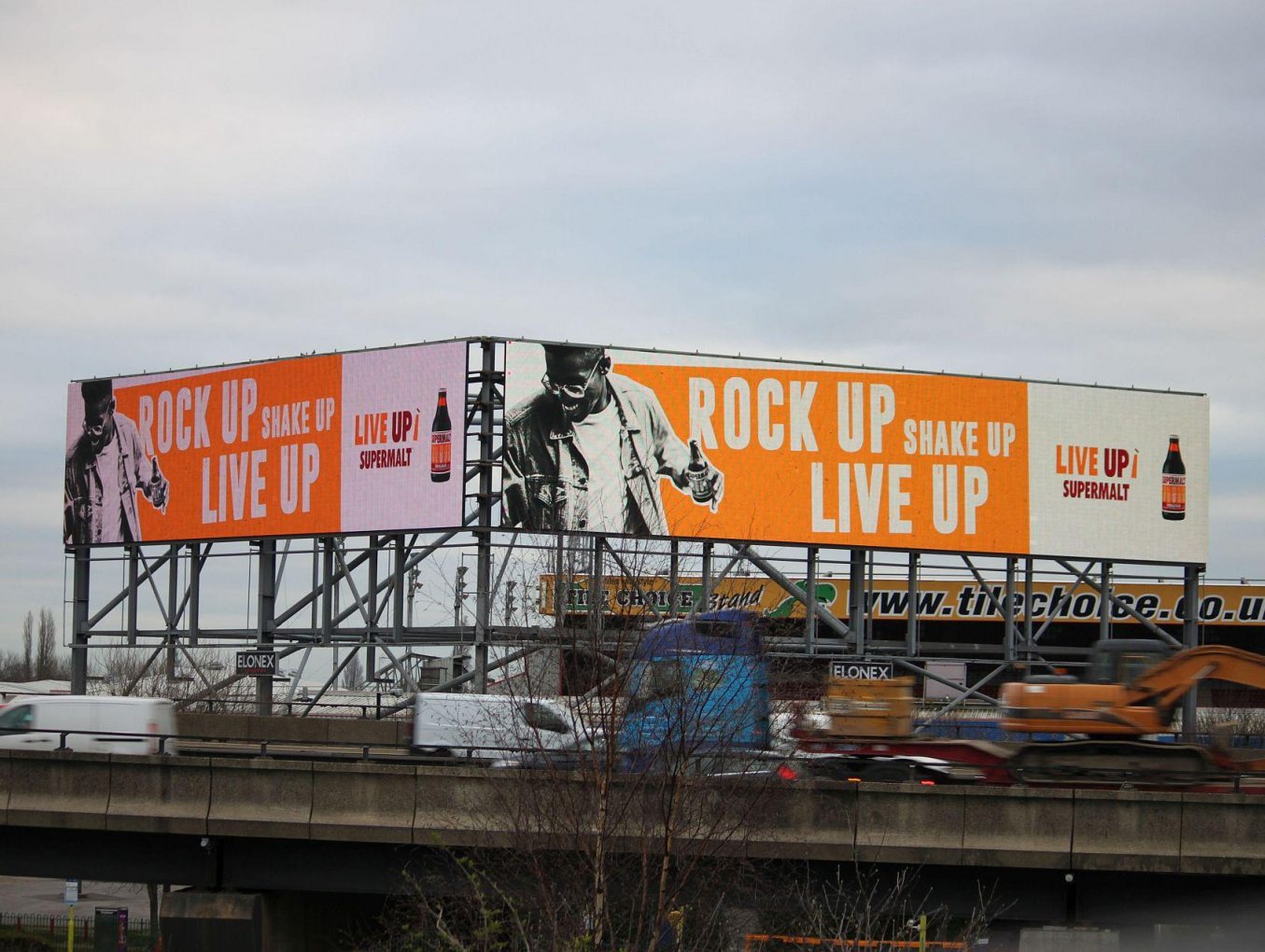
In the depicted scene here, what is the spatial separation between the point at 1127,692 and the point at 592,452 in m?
22.9

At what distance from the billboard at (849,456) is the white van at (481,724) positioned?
50.2 feet

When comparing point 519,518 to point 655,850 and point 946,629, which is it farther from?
point 946,629

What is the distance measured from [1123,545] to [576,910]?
38064mm

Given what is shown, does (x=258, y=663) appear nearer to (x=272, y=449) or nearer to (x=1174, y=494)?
(x=272, y=449)

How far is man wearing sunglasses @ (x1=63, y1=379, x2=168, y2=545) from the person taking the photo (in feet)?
183

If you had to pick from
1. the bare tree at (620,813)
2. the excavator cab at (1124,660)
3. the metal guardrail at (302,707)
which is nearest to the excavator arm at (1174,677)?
the excavator cab at (1124,660)

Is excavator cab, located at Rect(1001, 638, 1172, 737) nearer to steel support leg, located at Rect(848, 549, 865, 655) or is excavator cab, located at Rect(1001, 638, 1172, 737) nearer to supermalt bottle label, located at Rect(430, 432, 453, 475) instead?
steel support leg, located at Rect(848, 549, 865, 655)

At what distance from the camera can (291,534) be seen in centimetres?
5169

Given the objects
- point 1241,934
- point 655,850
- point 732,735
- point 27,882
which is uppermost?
point 732,735

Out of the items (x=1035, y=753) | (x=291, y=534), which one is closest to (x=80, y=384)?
(x=291, y=534)

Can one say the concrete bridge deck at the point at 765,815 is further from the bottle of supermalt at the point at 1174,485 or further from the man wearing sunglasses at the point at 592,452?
the bottle of supermalt at the point at 1174,485

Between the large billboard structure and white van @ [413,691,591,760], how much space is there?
12257mm

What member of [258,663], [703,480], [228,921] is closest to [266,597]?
[258,663]

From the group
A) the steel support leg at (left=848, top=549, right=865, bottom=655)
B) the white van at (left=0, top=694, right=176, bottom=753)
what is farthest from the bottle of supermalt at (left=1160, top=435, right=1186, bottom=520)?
the white van at (left=0, top=694, right=176, bottom=753)
